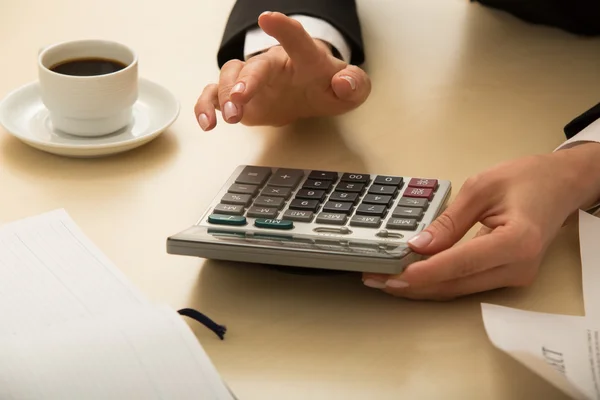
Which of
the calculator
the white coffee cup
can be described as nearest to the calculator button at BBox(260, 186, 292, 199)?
the calculator

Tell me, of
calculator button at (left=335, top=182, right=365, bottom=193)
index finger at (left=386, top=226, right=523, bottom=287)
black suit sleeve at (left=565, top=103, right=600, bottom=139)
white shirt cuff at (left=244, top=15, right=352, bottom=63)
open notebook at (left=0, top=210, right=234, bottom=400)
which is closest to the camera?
open notebook at (left=0, top=210, right=234, bottom=400)

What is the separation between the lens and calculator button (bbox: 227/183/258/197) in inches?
30.5

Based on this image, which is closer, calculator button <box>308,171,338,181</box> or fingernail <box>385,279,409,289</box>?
fingernail <box>385,279,409,289</box>

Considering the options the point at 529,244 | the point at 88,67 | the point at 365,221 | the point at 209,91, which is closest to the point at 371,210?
the point at 365,221

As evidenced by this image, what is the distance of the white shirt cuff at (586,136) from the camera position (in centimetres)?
85

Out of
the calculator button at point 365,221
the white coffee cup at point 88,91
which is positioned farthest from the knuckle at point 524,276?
the white coffee cup at point 88,91

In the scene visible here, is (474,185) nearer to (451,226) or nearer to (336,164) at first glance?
(451,226)

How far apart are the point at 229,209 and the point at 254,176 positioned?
0.06 m

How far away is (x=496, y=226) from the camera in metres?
0.71

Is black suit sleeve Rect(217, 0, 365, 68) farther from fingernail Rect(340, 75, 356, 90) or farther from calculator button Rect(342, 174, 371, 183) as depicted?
calculator button Rect(342, 174, 371, 183)

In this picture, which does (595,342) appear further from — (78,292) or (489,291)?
(78,292)

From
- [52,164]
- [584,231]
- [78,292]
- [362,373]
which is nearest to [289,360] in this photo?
[362,373]

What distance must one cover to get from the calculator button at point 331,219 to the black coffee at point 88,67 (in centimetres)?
31

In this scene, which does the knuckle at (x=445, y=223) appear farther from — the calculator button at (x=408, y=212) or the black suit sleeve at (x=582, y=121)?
the black suit sleeve at (x=582, y=121)
